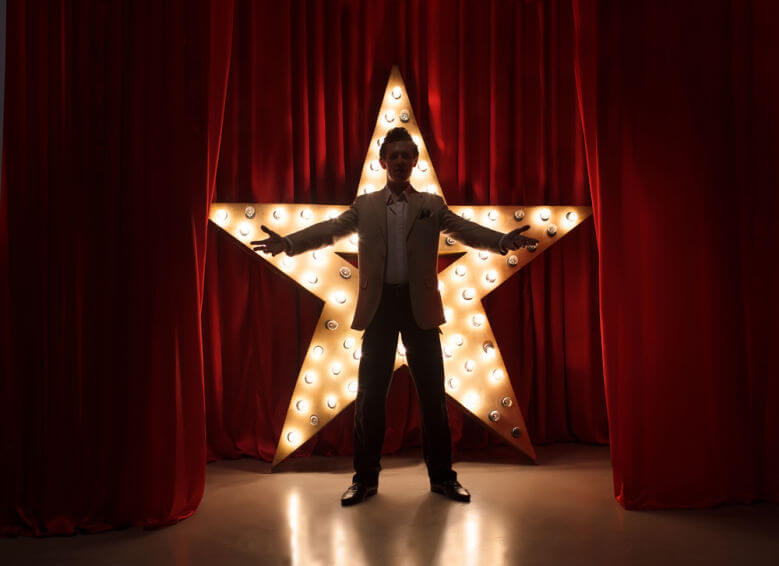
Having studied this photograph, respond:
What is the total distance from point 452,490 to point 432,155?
191 centimetres

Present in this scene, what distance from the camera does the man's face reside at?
9.11 feet

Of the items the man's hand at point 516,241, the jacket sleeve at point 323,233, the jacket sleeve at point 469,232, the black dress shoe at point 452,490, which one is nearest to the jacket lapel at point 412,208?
the jacket sleeve at point 469,232

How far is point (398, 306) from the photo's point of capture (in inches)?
109

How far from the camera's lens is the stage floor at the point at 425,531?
213cm

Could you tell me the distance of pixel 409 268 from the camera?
2.74m

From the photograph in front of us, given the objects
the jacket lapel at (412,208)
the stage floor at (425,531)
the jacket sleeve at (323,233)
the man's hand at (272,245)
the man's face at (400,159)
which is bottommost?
the stage floor at (425,531)

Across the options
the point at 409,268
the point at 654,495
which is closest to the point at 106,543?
the point at 409,268

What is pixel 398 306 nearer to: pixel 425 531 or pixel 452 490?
pixel 452 490

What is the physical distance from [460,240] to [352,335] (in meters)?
0.76

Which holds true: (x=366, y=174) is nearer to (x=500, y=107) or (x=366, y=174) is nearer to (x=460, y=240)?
(x=460, y=240)

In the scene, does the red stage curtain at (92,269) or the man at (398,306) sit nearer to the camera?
the red stage curtain at (92,269)

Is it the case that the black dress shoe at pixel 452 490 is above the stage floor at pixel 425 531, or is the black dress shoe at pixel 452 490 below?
above

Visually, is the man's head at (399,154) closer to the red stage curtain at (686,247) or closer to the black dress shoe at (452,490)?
the red stage curtain at (686,247)

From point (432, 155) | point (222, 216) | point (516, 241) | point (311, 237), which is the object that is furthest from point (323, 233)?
point (432, 155)
